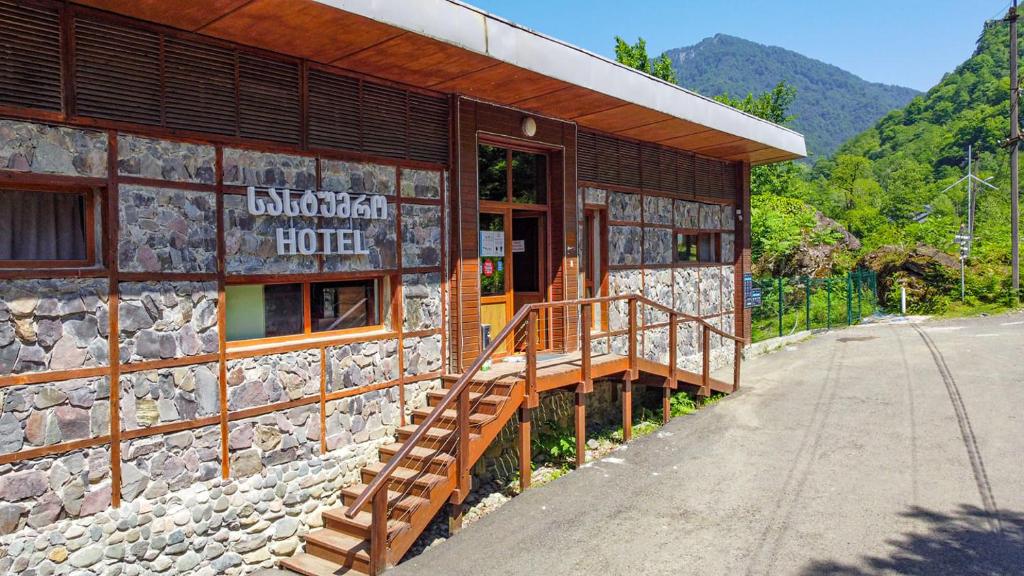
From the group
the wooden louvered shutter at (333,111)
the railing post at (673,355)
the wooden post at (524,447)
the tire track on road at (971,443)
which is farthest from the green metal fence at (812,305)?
the wooden louvered shutter at (333,111)

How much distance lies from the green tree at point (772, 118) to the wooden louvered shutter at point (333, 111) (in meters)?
24.1

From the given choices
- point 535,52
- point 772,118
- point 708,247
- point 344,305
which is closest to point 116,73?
point 344,305

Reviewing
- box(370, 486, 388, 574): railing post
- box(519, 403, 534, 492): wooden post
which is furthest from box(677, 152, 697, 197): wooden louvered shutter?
box(370, 486, 388, 574): railing post

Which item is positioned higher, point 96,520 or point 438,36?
point 438,36

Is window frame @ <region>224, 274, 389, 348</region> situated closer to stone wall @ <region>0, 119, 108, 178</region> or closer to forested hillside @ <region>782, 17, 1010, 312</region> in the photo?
stone wall @ <region>0, 119, 108, 178</region>

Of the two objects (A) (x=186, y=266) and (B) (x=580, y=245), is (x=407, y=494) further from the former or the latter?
(B) (x=580, y=245)

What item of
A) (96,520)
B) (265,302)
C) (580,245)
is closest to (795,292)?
(580,245)

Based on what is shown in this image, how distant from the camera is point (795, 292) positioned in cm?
2109

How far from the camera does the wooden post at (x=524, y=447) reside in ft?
26.1

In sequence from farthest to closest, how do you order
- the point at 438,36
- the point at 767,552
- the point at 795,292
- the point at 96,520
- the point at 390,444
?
the point at 795,292, the point at 390,444, the point at 438,36, the point at 767,552, the point at 96,520

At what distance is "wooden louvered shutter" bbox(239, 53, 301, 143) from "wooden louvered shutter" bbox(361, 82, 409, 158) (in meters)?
0.82

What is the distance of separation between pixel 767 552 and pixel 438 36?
5.55 m

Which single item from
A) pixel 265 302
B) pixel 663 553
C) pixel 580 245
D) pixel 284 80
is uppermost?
pixel 284 80

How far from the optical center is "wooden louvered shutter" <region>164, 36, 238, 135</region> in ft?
20.0
